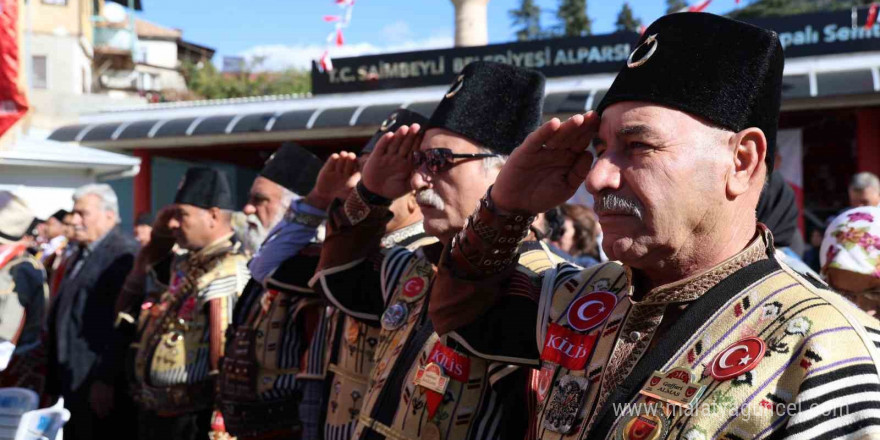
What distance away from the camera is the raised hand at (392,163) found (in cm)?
282

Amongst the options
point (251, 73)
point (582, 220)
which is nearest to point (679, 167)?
point (582, 220)

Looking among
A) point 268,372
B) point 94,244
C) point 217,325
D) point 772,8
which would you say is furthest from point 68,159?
point 772,8

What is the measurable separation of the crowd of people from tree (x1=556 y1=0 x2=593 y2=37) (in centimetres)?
5400

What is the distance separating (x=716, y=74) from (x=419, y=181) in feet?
3.94

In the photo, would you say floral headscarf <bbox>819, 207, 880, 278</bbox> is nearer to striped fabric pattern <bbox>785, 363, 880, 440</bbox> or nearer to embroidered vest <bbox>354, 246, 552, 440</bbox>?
embroidered vest <bbox>354, 246, 552, 440</bbox>

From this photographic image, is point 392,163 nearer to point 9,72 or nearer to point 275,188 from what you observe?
point 9,72

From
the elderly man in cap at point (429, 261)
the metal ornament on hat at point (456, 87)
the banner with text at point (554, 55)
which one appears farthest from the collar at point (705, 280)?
the banner with text at point (554, 55)

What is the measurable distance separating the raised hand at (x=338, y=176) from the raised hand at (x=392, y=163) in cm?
50

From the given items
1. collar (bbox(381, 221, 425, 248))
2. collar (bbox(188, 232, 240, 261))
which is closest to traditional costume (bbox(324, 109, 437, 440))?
collar (bbox(381, 221, 425, 248))

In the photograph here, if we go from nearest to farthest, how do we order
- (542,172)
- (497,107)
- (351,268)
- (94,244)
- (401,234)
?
1. (542,172)
2. (497,107)
3. (351,268)
4. (401,234)
5. (94,244)

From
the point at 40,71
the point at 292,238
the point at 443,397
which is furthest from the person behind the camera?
the point at 40,71

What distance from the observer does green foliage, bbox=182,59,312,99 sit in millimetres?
45969

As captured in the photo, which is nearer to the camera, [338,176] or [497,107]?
[497,107]

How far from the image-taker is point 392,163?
284cm
